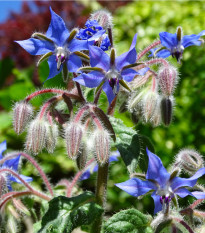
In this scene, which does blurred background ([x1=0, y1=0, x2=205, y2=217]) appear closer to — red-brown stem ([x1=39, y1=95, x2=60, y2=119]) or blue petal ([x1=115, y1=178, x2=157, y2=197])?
red-brown stem ([x1=39, y1=95, x2=60, y2=119])

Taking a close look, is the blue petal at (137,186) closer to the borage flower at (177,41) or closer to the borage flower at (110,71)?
the borage flower at (110,71)

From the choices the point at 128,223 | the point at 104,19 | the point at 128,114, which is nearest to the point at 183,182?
the point at 128,223

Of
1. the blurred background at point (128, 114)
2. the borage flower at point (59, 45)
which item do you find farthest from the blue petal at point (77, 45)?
the blurred background at point (128, 114)

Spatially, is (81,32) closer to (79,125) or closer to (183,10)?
(79,125)

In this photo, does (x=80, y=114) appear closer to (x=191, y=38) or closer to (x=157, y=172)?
(x=157, y=172)

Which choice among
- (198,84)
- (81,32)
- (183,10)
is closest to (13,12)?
(183,10)
